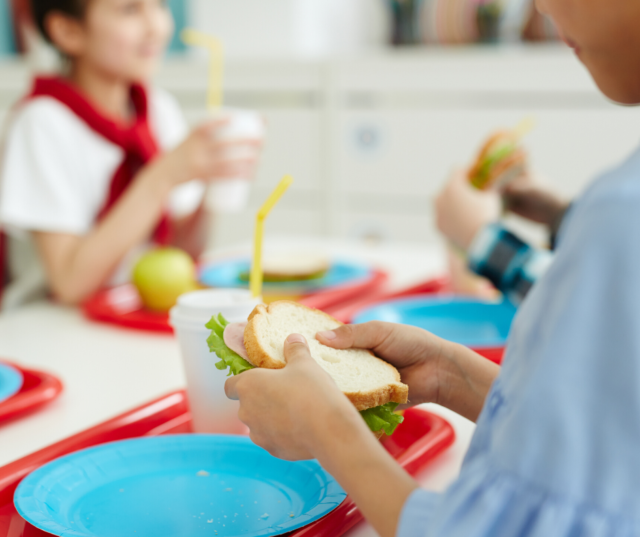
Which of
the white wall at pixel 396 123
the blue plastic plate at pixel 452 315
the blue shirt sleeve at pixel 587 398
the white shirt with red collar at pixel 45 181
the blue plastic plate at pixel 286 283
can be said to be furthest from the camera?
the white wall at pixel 396 123

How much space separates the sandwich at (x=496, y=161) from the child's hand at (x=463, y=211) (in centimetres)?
2

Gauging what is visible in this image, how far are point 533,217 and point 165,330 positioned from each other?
758mm

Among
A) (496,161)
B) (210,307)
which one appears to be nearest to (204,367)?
(210,307)

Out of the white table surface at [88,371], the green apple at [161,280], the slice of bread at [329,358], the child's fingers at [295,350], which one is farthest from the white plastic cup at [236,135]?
the child's fingers at [295,350]

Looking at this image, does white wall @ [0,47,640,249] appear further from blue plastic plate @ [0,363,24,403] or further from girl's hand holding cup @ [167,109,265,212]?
blue plastic plate @ [0,363,24,403]

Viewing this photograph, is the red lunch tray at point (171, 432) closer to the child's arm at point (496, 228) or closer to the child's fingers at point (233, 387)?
the child's fingers at point (233, 387)

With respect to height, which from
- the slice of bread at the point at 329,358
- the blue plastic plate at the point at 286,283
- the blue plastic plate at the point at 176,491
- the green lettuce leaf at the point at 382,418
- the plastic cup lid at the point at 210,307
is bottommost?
the blue plastic plate at the point at 286,283

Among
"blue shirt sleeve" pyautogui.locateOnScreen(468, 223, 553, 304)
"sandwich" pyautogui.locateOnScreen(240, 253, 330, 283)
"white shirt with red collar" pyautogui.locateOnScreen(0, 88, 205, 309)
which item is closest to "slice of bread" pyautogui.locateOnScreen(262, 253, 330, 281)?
"sandwich" pyautogui.locateOnScreen(240, 253, 330, 283)

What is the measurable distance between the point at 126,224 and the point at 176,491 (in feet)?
3.01

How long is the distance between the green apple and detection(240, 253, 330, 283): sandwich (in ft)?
0.55

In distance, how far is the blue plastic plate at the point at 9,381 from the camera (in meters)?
0.85

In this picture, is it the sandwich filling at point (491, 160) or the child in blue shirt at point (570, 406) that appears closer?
the child in blue shirt at point (570, 406)

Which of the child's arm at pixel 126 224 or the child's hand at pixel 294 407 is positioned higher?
the child's hand at pixel 294 407

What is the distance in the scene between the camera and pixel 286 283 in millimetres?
1365
